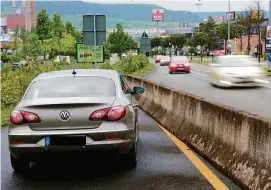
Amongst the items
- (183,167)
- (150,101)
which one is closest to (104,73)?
(183,167)

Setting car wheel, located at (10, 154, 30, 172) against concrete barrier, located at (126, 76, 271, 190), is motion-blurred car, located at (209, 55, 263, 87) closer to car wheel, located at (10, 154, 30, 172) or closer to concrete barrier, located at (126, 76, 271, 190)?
concrete barrier, located at (126, 76, 271, 190)

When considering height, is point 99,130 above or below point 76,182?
above

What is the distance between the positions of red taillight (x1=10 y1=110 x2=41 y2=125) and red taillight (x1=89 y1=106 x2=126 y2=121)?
0.68 metres

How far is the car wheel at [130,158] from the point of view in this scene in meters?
7.02

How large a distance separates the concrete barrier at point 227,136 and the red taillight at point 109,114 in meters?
1.42

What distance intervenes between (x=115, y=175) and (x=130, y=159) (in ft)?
1.53

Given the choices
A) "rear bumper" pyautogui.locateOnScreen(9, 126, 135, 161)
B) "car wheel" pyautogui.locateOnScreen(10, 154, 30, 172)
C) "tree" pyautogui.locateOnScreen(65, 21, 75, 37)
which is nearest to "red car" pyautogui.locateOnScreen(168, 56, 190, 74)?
"car wheel" pyautogui.locateOnScreen(10, 154, 30, 172)

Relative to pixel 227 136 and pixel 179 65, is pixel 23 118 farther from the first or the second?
pixel 179 65

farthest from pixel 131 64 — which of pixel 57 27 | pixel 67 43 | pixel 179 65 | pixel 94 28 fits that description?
pixel 57 27

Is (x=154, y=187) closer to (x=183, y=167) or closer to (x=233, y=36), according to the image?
(x=183, y=167)

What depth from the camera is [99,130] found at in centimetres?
643

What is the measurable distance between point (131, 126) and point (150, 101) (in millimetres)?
9079

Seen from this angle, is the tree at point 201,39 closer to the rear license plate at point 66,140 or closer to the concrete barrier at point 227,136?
the concrete barrier at point 227,136

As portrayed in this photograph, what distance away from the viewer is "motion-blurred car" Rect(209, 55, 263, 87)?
25.5 meters
